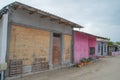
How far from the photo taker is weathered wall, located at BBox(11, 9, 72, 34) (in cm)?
925

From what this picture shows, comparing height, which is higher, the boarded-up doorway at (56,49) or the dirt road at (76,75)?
the boarded-up doorway at (56,49)

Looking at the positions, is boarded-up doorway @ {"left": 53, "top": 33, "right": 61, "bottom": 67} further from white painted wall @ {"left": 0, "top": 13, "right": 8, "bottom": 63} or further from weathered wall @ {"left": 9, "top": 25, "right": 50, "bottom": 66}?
white painted wall @ {"left": 0, "top": 13, "right": 8, "bottom": 63}

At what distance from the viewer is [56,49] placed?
12.7 m

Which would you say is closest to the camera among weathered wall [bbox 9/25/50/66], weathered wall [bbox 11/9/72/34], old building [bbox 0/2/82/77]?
old building [bbox 0/2/82/77]

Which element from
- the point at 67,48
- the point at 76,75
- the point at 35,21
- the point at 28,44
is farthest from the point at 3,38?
the point at 67,48

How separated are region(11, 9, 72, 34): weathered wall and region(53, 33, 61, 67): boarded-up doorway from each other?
0.51 metres

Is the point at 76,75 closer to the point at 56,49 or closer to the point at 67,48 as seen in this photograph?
the point at 56,49

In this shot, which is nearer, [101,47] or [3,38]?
[3,38]

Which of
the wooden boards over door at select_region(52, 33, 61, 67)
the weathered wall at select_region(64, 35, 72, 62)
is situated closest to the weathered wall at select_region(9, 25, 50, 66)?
the wooden boards over door at select_region(52, 33, 61, 67)

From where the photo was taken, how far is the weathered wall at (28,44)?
29.6 ft

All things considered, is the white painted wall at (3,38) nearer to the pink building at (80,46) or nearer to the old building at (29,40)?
the old building at (29,40)

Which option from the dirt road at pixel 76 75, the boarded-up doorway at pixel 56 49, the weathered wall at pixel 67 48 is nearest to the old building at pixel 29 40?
the boarded-up doorway at pixel 56 49

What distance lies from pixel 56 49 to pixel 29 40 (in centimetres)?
316

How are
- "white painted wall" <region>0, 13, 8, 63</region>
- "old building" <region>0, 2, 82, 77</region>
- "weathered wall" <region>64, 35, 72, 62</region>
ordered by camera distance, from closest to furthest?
"white painted wall" <region>0, 13, 8, 63</region>, "old building" <region>0, 2, 82, 77</region>, "weathered wall" <region>64, 35, 72, 62</region>
